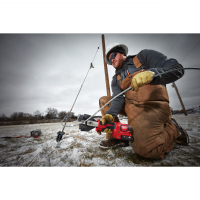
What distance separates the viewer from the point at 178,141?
1343 millimetres

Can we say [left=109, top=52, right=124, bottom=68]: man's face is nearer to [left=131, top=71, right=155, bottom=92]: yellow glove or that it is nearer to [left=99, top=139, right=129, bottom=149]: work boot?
[left=131, top=71, right=155, bottom=92]: yellow glove

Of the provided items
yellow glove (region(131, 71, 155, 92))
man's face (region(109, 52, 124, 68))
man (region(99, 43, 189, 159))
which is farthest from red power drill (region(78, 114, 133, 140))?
man's face (region(109, 52, 124, 68))

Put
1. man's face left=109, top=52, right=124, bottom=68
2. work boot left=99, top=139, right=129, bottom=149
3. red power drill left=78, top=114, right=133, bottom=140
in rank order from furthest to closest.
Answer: man's face left=109, top=52, right=124, bottom=68 < work boot left=99, top=139, right=129, bottom=149 < red power drill left=78, top=114, right=133, bottom=140

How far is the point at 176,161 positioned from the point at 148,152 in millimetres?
311

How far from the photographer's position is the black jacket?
0.98m

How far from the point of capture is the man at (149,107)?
981mm

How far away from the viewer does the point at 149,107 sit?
1189mm

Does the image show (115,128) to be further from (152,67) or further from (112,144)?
(152,67)

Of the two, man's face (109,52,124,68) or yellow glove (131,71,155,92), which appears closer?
yellow glove (131,71,155,92)

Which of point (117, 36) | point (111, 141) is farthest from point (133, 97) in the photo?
point (117, 36)

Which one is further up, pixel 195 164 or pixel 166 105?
pixel 166 105

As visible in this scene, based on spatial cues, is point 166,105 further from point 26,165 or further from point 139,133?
point 26,165

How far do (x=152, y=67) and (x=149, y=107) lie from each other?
26.0 inches

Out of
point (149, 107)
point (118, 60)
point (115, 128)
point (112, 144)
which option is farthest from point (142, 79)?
point (112, 144)
